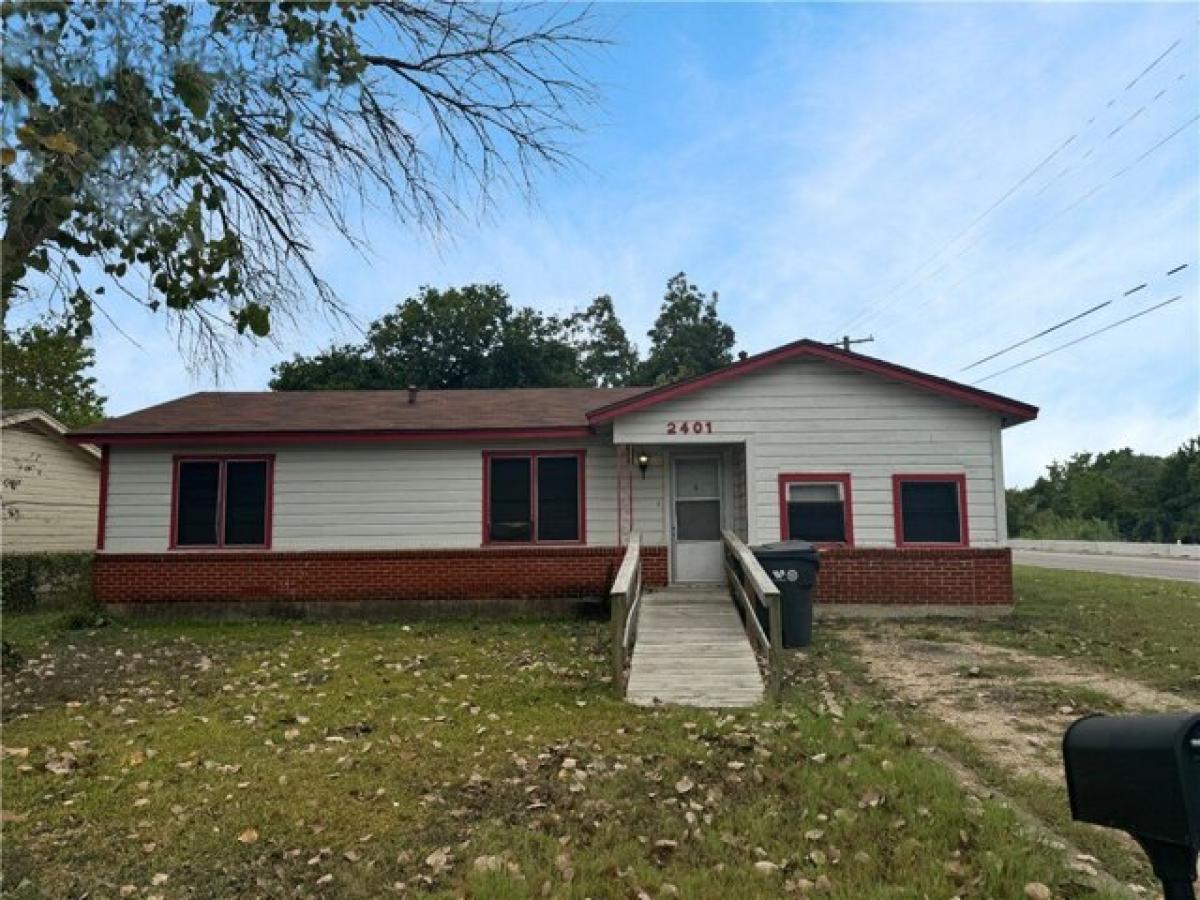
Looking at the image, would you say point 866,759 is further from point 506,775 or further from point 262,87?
point 262,87

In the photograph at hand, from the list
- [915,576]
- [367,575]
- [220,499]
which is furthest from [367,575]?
[915,576]

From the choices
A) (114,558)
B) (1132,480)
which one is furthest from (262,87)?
(1132,480)

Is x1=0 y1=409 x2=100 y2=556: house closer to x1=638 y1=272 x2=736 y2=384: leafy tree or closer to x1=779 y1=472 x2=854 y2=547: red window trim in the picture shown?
x1=779 y1=472 x2=854 y2=547: red window trim

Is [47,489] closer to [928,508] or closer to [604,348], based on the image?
[928,508]

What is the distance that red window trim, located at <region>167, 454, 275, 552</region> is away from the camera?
13102 millimetres

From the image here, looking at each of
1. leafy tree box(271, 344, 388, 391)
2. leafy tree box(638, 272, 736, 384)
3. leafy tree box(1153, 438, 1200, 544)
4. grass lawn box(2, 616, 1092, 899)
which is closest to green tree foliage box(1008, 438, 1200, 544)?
leafy tree box(1153, 438, 1200, 544)

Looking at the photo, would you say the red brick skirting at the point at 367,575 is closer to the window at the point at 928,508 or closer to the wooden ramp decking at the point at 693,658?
the wooden ramp decking at the point at 693,658

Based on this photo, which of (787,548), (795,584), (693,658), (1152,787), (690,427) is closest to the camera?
(1152,787)

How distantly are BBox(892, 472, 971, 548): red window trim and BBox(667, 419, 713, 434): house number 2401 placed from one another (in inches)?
123

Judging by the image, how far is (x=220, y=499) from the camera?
1322 cm

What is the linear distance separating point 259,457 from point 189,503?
Result: 143 cm

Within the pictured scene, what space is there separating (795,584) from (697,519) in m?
3.48

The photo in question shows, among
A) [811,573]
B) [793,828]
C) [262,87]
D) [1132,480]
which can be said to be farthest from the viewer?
[1132,480]

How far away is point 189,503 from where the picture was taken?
13211mm
